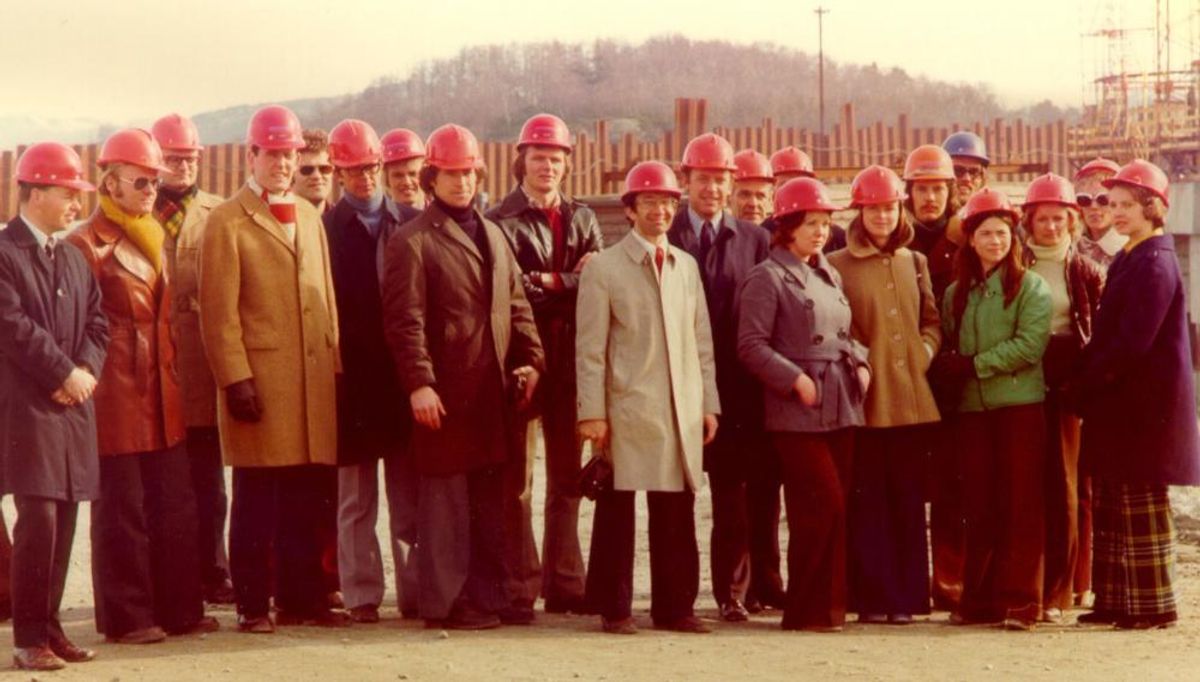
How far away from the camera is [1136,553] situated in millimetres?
8078

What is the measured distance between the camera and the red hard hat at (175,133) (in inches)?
339

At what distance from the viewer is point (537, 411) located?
8414mm

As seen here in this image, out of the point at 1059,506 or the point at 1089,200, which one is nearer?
the point at 1059,506

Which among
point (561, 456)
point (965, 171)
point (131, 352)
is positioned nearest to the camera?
point (131, 352)

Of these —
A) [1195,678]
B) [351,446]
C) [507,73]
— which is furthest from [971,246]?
[507,73]

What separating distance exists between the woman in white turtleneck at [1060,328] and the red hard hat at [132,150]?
3724mm

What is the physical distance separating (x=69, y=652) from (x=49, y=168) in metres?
1.80

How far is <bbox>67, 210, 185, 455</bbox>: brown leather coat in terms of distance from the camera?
744cm

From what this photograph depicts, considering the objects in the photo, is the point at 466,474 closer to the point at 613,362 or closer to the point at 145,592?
the point at 613,362

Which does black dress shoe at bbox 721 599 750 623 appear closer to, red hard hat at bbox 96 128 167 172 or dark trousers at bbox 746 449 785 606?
dark trousers at bbox 746 449 785 606

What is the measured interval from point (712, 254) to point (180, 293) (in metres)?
2.32

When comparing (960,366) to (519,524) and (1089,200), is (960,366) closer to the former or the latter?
(1089,200)

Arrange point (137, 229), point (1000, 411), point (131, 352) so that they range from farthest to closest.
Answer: point (1000, 411), point (137, 229), point (131, 352)

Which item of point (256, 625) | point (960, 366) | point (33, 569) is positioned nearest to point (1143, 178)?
point (960, 366)
